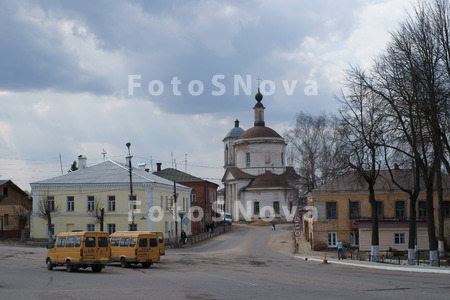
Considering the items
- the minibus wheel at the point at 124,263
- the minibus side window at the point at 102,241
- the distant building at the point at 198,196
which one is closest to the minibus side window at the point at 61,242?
the minibus side window at the point at 102,241

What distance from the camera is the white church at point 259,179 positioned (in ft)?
329

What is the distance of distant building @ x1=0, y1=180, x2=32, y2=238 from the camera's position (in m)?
72.9

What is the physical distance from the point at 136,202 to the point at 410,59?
3174cm

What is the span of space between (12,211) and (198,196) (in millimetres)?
23205

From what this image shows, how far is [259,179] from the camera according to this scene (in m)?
101

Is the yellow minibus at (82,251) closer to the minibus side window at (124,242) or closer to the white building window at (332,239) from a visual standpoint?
the minibus side window at (124,242)

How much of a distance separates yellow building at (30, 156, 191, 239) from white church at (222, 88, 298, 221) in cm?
3764

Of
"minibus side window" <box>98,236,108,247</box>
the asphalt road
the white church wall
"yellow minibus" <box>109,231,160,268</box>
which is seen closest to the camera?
the asphalt road

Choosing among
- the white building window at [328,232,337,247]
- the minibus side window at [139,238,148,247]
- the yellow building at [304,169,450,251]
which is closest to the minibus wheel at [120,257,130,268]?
the minibus side window at [139,238,148,247]

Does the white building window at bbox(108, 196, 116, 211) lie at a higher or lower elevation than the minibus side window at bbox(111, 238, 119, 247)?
higher

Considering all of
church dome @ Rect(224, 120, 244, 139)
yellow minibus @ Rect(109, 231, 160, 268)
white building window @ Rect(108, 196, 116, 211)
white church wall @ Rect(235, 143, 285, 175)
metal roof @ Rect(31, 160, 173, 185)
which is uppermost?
church dome @ Rect(224, 120, 244, 139)

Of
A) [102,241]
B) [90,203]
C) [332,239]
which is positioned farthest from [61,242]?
[332,239]

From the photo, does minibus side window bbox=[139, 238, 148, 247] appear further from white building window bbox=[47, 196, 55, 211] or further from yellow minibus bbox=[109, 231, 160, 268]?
white building window bbox=[47, 196, 55, 211]

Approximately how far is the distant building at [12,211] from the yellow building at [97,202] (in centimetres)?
987
